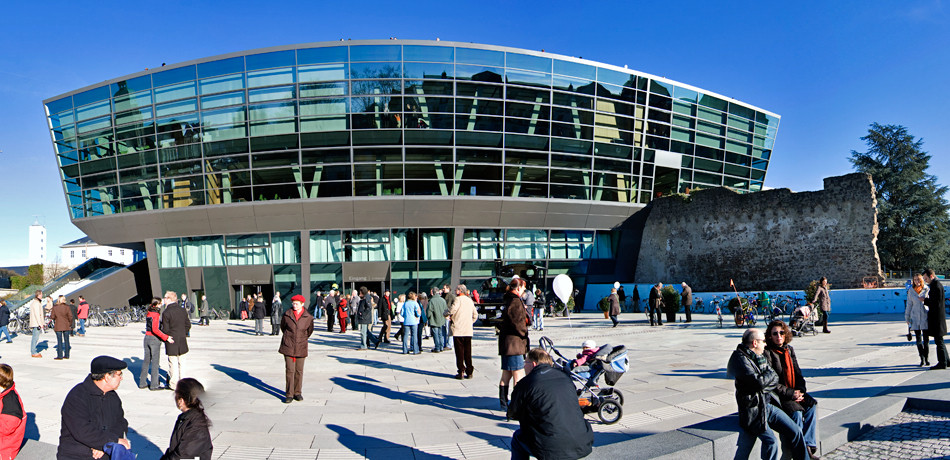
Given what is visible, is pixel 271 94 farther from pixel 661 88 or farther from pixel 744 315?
pixel 744 315

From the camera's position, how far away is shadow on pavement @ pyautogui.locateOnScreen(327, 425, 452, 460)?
5602mm

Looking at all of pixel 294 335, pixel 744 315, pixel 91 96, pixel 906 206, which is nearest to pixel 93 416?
pixel 294 335

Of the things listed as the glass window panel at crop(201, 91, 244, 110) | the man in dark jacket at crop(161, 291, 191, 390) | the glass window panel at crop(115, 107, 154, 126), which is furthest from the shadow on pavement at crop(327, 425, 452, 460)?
the glass window panel at crop(115, 107, 154, 126)

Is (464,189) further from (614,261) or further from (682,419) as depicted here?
(682,419)

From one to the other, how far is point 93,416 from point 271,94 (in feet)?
89.7

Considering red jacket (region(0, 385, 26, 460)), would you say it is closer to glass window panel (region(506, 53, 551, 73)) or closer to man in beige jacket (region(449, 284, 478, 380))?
man in beige jacket (region(449, 284, 478, 380))

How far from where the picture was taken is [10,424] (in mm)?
4457

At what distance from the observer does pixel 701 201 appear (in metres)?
30.6

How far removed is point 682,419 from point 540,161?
2448cm

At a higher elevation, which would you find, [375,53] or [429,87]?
[375,53]

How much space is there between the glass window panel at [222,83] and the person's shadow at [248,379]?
21091mm

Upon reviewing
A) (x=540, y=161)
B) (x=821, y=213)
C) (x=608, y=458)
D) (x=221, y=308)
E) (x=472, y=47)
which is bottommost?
(x=221, y=308)

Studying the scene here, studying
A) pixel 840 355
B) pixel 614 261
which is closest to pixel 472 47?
pixel 614 261

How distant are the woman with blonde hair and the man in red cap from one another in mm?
10242
